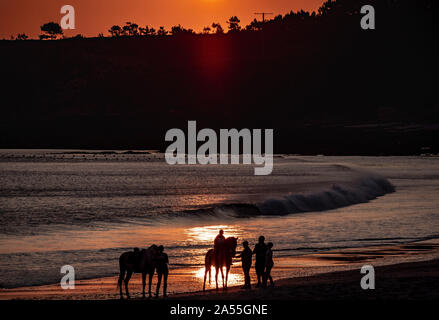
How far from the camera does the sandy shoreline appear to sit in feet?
70.8

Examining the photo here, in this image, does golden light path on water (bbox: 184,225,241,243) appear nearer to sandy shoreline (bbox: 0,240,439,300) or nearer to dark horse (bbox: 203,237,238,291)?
sandy shoreline (bbox: 0,240,439,300)

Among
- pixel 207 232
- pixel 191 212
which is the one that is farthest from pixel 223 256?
pixel 191 212

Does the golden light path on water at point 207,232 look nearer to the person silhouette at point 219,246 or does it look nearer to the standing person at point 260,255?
the standing person at point 260,255

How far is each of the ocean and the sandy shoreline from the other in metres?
1.56

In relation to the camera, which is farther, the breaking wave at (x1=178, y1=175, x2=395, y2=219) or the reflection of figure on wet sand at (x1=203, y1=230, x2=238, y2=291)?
the breaking wave at (x1=178, y1=175, x2=395, y2=219)

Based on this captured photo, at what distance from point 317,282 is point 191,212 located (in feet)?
83.2

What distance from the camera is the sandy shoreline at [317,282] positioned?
850 inches

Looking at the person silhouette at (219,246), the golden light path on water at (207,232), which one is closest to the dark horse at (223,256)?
the person silhouette at (219,246)

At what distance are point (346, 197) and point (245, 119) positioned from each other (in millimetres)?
132573

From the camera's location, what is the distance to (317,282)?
24.1 metres

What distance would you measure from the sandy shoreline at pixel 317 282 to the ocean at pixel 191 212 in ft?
5.13

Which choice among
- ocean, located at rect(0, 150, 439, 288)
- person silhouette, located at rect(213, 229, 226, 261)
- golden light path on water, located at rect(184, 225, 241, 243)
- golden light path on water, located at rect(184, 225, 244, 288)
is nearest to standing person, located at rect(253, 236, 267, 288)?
person silhouette, located at rect(213, 229, 226, 261)

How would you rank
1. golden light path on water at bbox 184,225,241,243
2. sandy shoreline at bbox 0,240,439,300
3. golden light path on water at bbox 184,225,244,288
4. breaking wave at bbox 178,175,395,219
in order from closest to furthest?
sandy shoreline at bbox 0,240,439,300, golden light path on water at bbox 184,225,244,288, golden light path on water at bbox 184,225,241,243, breaking wave at bbox 178,175,395,219

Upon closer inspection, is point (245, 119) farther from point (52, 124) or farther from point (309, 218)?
point (309, 218)
